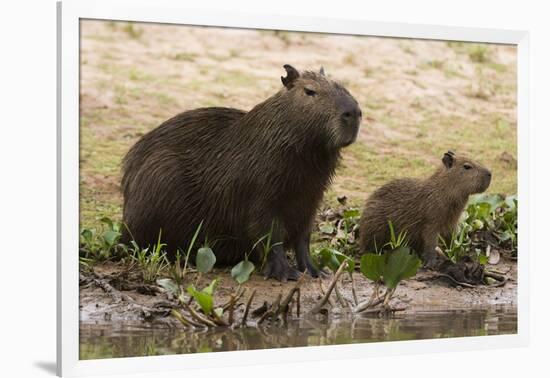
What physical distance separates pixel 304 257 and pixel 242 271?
516mm

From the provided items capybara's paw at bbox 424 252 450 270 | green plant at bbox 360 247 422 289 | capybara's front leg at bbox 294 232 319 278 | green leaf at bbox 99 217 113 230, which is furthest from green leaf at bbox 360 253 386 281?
green leaf at bbox 99 217 113 230

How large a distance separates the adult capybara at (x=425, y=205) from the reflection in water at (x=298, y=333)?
19.9 inches

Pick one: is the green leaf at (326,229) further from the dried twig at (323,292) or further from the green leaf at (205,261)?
the green leaf at (205,261)

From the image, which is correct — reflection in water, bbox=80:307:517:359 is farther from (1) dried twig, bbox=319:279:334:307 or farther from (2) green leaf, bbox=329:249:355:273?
(2) green leaf, bbox=329:249:355:273

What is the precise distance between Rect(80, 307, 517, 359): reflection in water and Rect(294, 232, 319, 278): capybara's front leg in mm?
414

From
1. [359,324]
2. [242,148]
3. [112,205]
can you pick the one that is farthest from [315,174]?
[112,205]

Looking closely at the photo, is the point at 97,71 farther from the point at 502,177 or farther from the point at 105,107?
the point at 502,177

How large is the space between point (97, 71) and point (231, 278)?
154 centimetres

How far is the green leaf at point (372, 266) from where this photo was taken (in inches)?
246

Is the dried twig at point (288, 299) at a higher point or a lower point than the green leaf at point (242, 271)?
lower

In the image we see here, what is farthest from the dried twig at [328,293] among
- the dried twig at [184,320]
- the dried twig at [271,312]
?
the dried twig at [184,320]

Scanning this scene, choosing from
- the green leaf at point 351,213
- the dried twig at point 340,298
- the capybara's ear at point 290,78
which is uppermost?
the capybara's ear at point 290,78

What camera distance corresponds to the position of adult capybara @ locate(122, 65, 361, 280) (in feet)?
20.0

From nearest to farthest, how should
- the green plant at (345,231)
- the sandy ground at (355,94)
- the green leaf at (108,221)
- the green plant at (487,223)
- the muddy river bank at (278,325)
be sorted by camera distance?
the muddy river bank at (278,325)
the green leaf at (108,221)
the sandy ground at (355,94)
the green plant at (345,231)
the green plant at (487,223)
